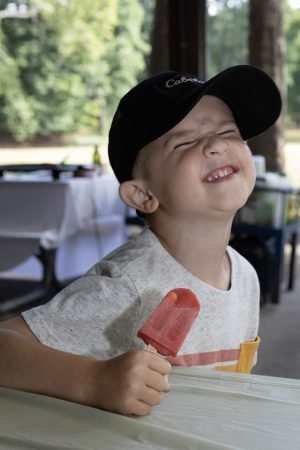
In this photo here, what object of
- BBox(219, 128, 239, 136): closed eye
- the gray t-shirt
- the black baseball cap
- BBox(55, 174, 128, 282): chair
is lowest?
BBox(55, 174, 128, 282): chair

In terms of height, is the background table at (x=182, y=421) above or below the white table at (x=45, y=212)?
above

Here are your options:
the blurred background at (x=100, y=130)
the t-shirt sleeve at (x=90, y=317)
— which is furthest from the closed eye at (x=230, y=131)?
the blurred background at (x=100, y=130)

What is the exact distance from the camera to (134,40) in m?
8.52

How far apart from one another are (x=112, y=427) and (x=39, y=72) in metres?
9.76

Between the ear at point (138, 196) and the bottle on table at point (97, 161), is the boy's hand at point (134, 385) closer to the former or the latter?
the ear at point (138, 196)

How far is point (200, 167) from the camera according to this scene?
2.58 ft

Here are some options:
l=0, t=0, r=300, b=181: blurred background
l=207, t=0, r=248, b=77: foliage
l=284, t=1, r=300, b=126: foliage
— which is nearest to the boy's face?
l=207, t=0, r=248, b=77: foliage

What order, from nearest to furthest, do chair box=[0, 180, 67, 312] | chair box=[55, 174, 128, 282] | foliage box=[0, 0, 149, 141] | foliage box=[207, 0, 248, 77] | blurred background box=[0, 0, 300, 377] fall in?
chair box=[0, 180, 67, 312] < blurred background box=[0, 0, 300, 377] < chair box=[55, 174, 128, 282] < foliage box=[207, 0, 248, 77] < foliage box=[0, 0, 149, 141]

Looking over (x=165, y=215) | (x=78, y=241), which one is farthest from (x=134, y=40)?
(x=165, y=215)

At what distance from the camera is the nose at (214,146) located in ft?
2.58

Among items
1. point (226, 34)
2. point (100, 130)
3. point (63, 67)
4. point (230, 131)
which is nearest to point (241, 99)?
point (230, 131)

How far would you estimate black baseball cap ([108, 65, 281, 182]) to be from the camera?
2.60 feet

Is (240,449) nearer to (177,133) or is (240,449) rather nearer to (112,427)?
(112,427)

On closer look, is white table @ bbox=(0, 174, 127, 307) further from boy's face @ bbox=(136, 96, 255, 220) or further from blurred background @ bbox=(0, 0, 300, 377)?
boy's face @ bbox=(136, 96, 255, 220)
